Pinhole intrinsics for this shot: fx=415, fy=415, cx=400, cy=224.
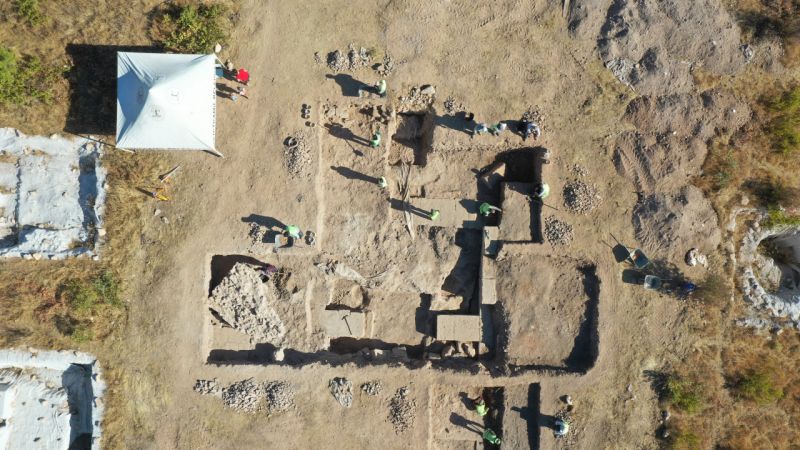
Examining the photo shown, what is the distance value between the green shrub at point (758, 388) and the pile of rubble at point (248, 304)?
1447cm

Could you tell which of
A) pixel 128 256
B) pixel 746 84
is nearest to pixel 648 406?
pixel 746 84

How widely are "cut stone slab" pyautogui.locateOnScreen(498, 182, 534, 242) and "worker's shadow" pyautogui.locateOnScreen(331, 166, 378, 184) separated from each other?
4180 millimetres

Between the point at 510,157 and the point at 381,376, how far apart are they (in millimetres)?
8052

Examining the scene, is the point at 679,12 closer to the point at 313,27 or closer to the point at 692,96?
the point at 692,96

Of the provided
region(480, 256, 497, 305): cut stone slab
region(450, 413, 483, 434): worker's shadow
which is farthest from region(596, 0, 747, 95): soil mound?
region(450, 413, 483, 434): worker's shadow

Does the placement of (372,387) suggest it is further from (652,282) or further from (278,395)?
(652,282)

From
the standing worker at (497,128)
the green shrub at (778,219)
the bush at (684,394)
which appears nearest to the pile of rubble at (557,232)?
the standing worker at (497,128)

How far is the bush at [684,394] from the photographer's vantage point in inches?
498

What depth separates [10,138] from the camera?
12773 mm

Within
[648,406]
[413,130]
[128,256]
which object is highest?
[413,130]

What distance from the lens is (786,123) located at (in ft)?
43.2

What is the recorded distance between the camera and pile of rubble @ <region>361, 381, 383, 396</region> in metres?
12.7

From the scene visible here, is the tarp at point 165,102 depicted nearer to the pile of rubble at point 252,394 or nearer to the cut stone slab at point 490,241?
the pile of rubble at point 252,394

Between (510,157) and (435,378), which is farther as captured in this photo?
(510,157)
